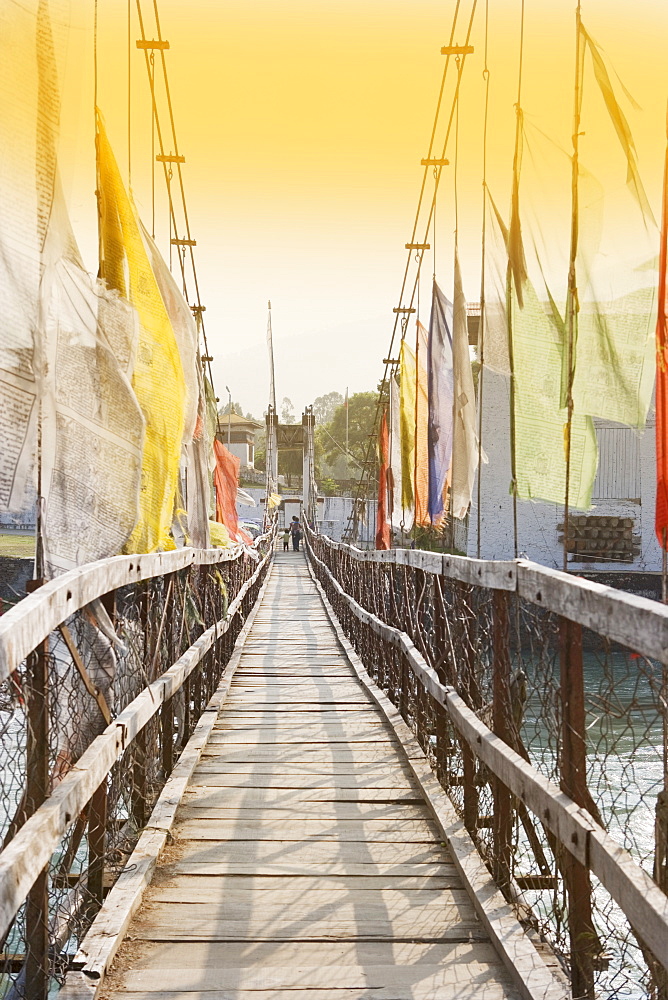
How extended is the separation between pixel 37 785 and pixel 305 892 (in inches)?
36.6

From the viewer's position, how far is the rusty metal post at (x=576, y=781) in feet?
6.32

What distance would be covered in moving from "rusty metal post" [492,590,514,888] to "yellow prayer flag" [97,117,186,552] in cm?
179

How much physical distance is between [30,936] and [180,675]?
5.14 feet

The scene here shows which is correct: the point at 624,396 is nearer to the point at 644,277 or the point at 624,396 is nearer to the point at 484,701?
the point at 644,277

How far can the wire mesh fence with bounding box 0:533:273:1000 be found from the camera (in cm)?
197

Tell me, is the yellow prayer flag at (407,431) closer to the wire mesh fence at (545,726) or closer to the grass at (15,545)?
the wire mesh fence at (545,726)

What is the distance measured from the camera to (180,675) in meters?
3.56

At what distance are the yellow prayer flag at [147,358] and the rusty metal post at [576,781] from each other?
7.44ft

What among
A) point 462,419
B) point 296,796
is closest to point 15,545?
point 462,419

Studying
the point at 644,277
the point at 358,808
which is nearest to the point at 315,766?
the point at 358,808

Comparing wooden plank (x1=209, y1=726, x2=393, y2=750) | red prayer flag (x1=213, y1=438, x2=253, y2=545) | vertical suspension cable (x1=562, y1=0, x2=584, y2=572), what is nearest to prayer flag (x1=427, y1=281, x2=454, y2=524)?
red prayer flag (x1=213, y1=438, x2=253, y2=545)

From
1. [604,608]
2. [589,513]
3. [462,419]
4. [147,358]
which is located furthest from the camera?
[589,513]

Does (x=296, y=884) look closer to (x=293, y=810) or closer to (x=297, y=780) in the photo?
(x=293, y=810)

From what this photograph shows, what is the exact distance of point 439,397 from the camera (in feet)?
27.7
